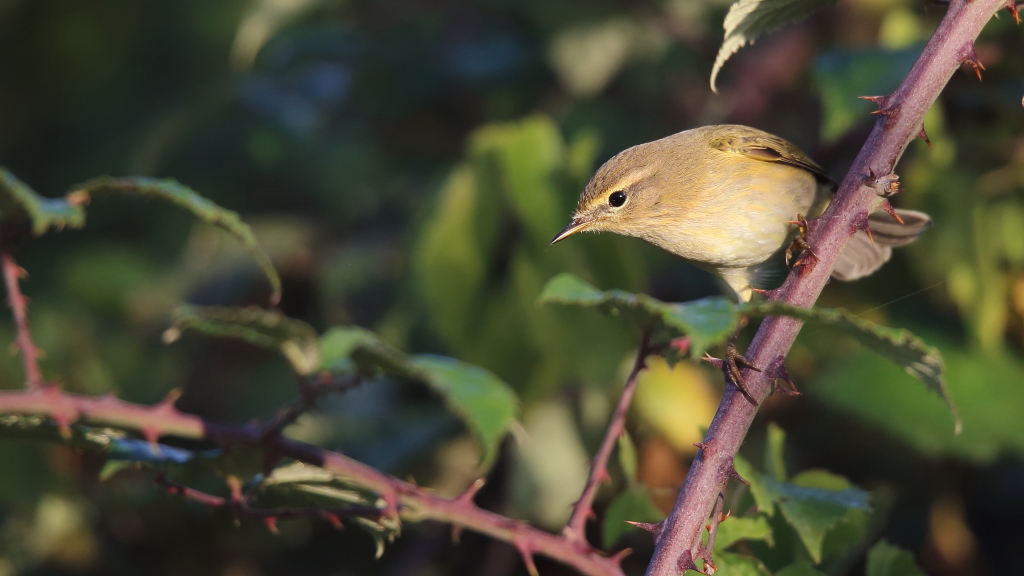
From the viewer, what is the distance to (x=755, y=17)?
140 centimetres

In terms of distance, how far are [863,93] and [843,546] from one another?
1181 mm

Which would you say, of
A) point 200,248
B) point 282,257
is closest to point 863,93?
point 282,257

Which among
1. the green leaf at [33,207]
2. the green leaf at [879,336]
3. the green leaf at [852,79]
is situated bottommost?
the green leaf at [33,207]

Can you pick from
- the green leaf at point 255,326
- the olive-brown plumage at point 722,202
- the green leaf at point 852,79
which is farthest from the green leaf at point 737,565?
the green leaf at point 852,79

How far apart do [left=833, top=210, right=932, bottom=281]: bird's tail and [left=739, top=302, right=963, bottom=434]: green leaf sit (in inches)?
37.9

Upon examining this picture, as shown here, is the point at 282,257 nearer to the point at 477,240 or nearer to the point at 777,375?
the point at 477,240

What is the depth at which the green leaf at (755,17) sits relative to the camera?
1.36 m

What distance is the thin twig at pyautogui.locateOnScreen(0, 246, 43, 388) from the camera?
141 cm

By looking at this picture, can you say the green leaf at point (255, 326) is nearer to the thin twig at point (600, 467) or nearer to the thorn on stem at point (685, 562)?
the thin twig at point (600, 467)

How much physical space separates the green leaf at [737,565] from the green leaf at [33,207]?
3.61ft

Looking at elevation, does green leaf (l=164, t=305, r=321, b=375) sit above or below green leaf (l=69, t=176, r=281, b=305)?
below

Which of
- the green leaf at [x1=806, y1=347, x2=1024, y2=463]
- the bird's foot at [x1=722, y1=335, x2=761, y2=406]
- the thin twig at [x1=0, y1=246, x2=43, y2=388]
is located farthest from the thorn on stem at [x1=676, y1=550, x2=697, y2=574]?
the green leaf at [x1=806, y1=347, x2=1024, y2=463]

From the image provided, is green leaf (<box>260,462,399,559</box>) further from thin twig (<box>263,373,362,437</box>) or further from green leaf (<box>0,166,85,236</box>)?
green leaf (<box>0,166,85,236</box>)

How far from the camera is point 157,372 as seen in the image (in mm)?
3789
